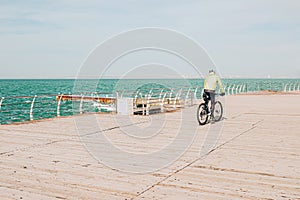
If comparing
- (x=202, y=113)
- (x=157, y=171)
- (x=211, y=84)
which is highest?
(x=211, y=84)

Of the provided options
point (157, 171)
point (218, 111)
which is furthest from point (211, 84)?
point (157, 171)

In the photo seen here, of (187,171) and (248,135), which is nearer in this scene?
(187,171)

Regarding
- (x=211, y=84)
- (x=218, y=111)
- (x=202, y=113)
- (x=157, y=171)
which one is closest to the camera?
(x=157, y=171)

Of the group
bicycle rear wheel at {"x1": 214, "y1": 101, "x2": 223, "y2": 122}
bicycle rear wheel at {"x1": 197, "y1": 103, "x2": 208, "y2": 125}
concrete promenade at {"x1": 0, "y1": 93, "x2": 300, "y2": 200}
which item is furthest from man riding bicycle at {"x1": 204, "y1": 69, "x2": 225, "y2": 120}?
concrete promenade at {"x1": 0, "y1": 93, "x2": 300, "y2": 200}

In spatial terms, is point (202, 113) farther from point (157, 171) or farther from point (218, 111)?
point (157, 171)

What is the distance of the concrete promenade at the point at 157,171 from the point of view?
16.0 ft

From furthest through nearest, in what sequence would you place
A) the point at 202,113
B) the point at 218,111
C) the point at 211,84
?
the point at 218,111 → the point at 202,113 → the point at 211,84

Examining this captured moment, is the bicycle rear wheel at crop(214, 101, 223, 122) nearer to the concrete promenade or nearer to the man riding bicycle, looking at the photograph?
the man riding bicycle

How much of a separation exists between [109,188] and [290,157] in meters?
3.95

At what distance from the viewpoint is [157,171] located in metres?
6.09

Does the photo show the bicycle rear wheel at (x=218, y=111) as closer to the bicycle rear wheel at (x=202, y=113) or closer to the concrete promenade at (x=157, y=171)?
the bicycle rear wheel at (x=202, y=113)
